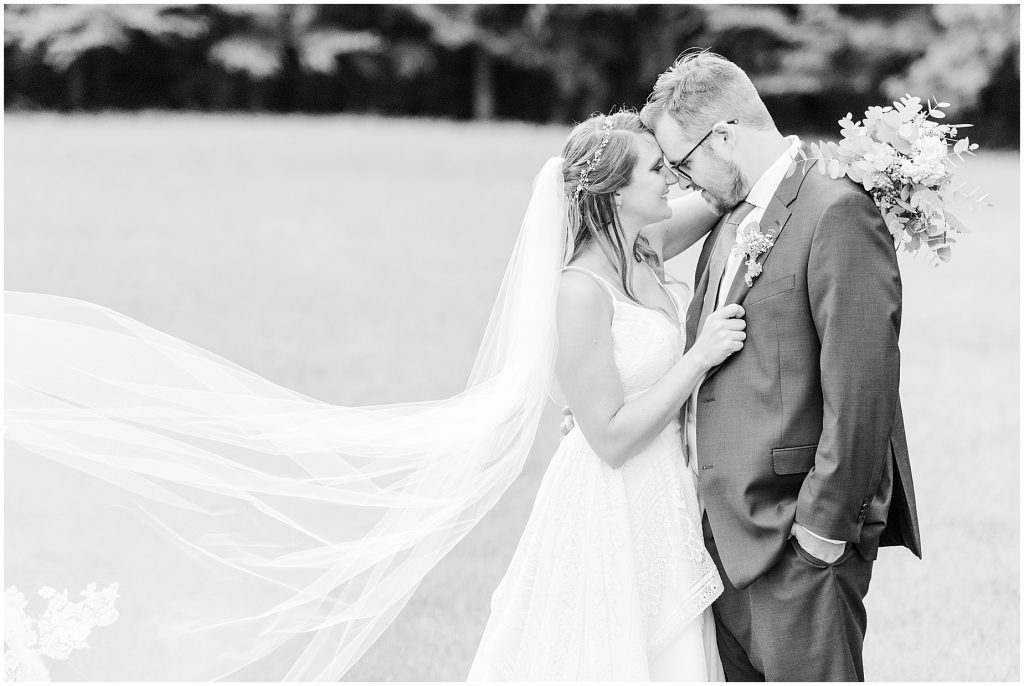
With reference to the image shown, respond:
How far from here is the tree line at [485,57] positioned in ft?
89.2

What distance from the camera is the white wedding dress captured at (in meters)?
3.44

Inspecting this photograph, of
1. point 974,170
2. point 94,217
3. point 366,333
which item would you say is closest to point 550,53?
point 974,170

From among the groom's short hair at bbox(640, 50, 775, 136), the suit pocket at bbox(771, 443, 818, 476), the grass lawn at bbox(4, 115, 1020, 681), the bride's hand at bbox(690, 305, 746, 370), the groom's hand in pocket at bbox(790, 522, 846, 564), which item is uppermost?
the groom's short hair at bbox(640, 50, 775, 136)

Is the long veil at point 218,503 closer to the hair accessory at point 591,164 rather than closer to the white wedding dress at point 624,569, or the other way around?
the hair accessory at point 591,164

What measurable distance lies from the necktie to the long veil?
63cm

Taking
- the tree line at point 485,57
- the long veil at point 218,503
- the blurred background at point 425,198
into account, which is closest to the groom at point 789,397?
the long veil at point 218,503

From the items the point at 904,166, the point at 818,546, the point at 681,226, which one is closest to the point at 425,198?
the point at 681,226

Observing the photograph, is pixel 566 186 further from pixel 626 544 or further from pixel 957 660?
pixel 957 660

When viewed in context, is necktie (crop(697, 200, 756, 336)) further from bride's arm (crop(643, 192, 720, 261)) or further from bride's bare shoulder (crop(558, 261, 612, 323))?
bride's arm (crop(643, 192, 720, 261))

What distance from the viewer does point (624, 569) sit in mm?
3453

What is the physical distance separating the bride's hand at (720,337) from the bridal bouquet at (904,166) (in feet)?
1.63

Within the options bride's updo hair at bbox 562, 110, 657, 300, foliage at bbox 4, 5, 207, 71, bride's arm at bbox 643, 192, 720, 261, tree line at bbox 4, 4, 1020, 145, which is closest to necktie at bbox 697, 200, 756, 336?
bride's updo hair at bbox 562, 110, 657, 300

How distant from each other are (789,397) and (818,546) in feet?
1.45

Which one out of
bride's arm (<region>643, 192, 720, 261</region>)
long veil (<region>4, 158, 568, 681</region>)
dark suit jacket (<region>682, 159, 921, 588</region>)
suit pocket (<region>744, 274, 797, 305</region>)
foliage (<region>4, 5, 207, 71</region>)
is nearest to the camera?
dark suit jacket (<region>682, 159, 921, 588</region>)
